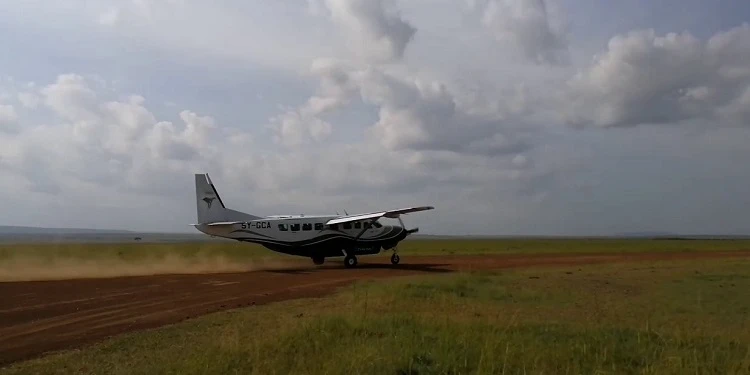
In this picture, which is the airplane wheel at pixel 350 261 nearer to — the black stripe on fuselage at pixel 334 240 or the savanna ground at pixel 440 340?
the black stripe on fuselage at pixel 334 240

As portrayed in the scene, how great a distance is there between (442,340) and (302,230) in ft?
84.5

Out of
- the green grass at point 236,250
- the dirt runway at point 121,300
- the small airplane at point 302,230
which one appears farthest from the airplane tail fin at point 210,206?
the green grass at point 236,250

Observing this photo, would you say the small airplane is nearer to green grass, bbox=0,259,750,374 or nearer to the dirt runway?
the dirt runway

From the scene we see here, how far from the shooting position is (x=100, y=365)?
402 inches

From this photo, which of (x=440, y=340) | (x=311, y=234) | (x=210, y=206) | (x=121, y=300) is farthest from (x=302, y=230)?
(x=440, y=340)

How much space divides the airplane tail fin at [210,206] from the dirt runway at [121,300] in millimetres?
4780

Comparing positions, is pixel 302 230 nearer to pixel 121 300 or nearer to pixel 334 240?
pixel 334 240

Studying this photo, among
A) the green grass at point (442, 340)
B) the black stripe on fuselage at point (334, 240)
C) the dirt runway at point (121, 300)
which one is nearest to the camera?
the green grass at point (442, 340)


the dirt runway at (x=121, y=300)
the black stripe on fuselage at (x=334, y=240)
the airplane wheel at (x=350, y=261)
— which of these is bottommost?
the dirt runway at (x=121, y=300)

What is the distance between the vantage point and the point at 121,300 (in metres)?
19.9

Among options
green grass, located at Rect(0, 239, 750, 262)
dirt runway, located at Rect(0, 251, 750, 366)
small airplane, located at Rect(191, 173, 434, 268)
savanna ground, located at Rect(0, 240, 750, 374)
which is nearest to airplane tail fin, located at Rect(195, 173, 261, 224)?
small airplane, located at Rect(191, 173, 434, 268)

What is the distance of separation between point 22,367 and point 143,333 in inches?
132

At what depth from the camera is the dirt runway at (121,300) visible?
44.1 feet

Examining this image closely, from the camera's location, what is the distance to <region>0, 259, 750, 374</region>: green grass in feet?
29.6
